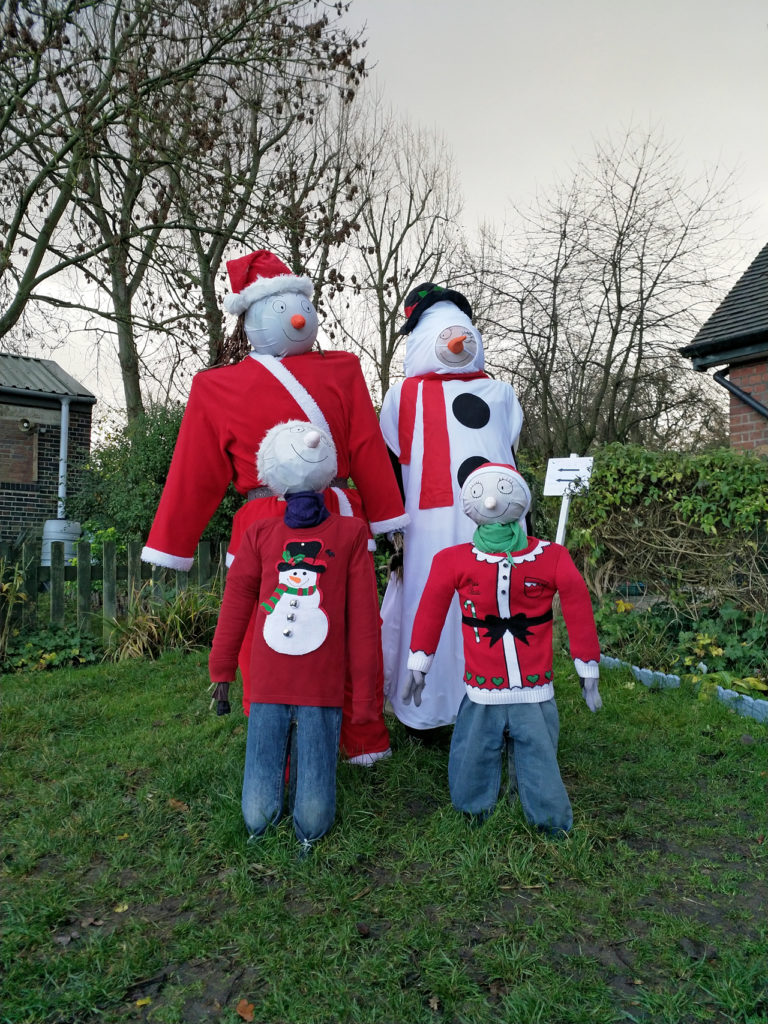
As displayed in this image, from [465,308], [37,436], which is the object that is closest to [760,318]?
[465,308]

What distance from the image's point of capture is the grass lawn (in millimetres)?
2035

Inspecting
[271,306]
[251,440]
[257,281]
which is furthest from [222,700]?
[257,281]

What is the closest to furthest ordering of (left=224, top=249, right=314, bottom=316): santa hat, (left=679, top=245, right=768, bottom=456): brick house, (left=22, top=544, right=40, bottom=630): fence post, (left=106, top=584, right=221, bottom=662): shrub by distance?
(left=224, top=249, right=314, bottom=316): santa hat
(left=106, top=584, right=221, bottom=662): shrub
(left=22, top=544, right=40, bottom=630): fence post
(left=679, top=245, right=768, bottom=456): brick house

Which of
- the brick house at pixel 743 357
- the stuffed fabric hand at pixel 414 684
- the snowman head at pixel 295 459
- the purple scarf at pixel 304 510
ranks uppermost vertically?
the brick house at pixel 743 357

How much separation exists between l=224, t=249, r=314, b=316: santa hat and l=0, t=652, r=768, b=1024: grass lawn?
2.04 m

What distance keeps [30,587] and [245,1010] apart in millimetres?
4891

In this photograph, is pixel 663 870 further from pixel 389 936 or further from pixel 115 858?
pixel 115 858

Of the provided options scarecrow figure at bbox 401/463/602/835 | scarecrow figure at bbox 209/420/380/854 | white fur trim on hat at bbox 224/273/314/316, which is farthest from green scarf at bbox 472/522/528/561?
white fur trim on hat at bbox 224/273/314/316

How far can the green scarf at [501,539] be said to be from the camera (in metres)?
2.88

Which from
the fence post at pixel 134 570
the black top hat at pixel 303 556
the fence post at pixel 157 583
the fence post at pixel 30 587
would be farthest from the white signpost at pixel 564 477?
the fence post at pixel 30 587

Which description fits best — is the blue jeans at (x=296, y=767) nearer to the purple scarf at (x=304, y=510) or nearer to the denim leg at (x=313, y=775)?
the denim leg at (x=313, y=775)

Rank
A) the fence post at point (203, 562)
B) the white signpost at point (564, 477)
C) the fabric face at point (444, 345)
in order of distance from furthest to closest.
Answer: the fence post at point (203, 562)
the white signpost at point (564, 477)
the fabric face at point (444, 345)

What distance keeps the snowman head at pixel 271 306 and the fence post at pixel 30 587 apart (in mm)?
3792

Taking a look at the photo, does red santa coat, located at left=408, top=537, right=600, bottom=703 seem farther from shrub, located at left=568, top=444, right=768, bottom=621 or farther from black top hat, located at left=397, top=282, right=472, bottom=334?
shrub, located at left=568, top=444, right=768, bottom=621
